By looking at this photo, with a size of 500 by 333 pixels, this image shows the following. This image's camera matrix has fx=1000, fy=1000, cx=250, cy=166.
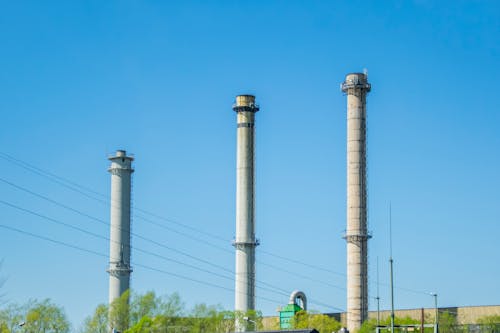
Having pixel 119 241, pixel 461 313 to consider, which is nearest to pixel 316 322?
pixel 461 313

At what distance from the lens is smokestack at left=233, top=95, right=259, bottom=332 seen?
106 metres

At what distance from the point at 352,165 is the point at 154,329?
26158mm

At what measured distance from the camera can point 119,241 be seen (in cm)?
10231

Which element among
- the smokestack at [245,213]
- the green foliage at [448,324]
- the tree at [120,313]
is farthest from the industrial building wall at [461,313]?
the tree at [120,313]

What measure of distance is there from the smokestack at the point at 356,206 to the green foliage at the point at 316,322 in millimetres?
3390

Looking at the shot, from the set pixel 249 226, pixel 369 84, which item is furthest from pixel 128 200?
pixel 369 84

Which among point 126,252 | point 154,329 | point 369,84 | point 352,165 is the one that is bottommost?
point 154,329

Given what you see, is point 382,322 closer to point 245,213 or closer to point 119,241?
point 245,213

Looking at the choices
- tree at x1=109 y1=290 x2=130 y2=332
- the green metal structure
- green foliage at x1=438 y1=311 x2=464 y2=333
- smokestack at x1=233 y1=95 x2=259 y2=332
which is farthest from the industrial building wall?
tree at x1=109 y1=290 x2=130 y2=332

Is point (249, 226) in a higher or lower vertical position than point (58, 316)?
higher

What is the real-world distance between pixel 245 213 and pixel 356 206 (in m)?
12.4

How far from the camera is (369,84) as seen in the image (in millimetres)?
105625

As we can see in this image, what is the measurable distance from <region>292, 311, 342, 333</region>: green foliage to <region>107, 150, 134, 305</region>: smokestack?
1823 cm

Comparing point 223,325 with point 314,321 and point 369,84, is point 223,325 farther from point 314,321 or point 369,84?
point 369,84
